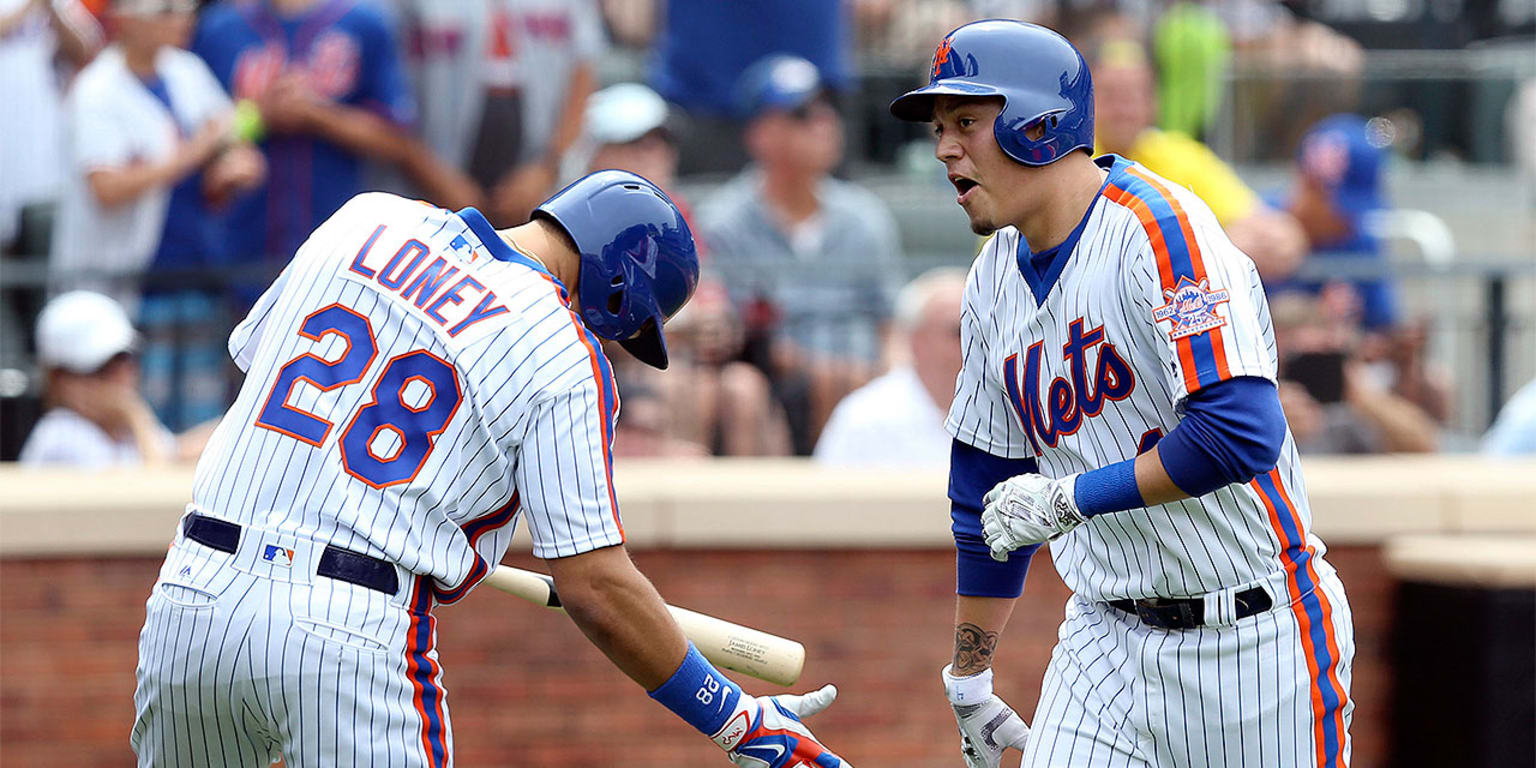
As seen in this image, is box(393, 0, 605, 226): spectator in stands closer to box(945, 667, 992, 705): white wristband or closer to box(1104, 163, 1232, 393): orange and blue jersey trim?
box(945, 667, 992, 705): white wristband

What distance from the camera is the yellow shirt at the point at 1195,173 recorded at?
8.22 m

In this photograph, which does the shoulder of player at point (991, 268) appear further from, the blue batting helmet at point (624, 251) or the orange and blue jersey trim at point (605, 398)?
the orange and blue jersey trim at point (605, 398)

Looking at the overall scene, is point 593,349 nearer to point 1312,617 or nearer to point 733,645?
point 733,645

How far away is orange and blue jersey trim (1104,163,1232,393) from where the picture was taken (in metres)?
3.51

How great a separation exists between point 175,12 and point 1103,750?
5294 mm

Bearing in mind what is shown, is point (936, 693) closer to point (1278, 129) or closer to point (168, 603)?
point (168, 603)

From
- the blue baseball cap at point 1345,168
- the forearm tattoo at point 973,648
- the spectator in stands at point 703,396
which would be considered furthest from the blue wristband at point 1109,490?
the blue baseball cap at point 1345,168

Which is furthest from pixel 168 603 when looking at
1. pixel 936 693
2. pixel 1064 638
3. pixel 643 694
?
pixel 936 693

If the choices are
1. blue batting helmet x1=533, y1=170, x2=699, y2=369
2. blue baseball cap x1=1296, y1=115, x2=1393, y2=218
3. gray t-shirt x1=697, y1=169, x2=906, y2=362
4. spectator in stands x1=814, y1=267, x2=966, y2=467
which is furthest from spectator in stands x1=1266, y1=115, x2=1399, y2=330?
blue batting helmet x1=533, y1=170, x2=699, y2=369

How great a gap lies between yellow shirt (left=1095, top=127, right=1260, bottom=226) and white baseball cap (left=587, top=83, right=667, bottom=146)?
79.8 inches

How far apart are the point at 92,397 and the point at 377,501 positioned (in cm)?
385

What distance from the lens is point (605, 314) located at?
12.6ft

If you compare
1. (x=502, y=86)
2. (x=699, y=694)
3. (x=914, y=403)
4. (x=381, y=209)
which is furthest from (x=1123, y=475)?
(x=502, y=86)

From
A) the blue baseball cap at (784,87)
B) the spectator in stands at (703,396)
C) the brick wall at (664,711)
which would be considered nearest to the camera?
Answer: the brick wall at (664,711)
